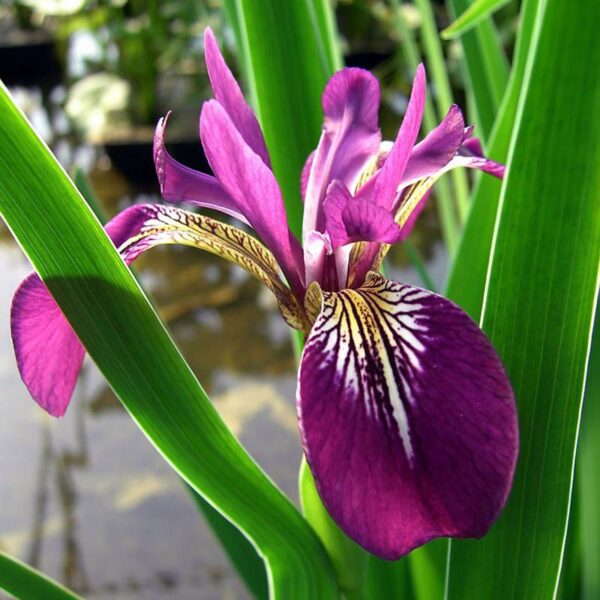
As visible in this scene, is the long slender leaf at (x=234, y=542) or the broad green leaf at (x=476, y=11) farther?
the long slender leaf at (x=234, y=542)

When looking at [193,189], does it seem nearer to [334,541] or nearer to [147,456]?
[334,541]

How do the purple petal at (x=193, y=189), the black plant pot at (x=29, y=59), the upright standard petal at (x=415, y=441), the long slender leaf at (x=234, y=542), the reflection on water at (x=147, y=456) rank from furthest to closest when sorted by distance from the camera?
the black plant pot at (x=29, y=59) < the reflection on water at (x=147, y=456) < the long slender leaf at (x=234, y=542) < the purple petal at (x=193, y=189) < the upright standard petal at (x=415, y=441)

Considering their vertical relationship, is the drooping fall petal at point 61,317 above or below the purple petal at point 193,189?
below

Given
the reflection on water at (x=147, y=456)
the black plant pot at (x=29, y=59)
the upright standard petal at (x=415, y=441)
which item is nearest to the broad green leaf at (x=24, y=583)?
the upright standard petal at (x=415, y=441)

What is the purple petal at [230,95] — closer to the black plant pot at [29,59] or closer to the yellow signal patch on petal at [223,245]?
the yellow signal patch on petal at [223,245]

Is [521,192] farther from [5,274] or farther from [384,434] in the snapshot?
[5,274]

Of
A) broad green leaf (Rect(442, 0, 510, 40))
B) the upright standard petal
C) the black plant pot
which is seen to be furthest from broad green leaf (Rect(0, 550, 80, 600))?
the black plant pot

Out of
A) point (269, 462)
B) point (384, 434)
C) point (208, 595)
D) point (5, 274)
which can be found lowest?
point (208, 595)

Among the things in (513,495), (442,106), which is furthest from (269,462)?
(513,495)
